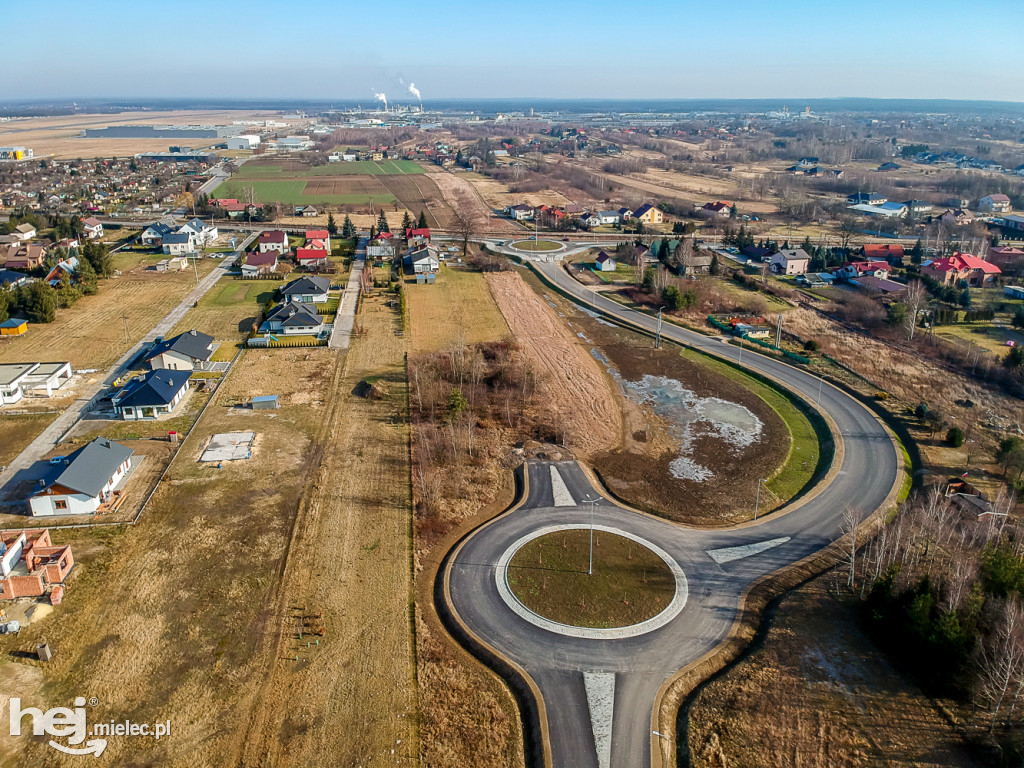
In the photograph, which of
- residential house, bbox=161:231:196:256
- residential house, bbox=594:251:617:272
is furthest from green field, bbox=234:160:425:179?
residential house, bbox=594:251:617:272

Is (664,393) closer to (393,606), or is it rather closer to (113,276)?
(393,606)

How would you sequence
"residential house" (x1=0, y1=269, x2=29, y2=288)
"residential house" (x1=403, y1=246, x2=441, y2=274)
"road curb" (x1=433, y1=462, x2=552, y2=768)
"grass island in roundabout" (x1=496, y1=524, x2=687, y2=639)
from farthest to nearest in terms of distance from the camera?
"residential house" (x1=403, y1=246, x2=441, y2=274) → "residential house" (x1=0, y1=269, x2=29, y2=288) → "grass island in roundabout" (x1=496, y1=524, x2=687, y2=639) → "road curb" (x1=433, y1=462, x2=552, y2=768)

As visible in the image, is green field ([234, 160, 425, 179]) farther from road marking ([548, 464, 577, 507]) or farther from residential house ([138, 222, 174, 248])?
road marking ([548, 464, 577, 507])

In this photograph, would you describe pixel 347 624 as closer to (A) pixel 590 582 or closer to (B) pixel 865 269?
(A) pixel 590 582

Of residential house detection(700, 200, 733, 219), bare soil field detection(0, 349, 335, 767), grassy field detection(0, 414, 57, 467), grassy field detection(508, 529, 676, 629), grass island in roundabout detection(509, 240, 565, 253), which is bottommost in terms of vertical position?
grassy field detection(508, 529, 676, 629)

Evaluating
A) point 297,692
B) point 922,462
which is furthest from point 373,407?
point 922,462

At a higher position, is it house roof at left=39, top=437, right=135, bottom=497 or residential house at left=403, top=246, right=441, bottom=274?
residential house at left=403, top=246, right=441, bottom=274

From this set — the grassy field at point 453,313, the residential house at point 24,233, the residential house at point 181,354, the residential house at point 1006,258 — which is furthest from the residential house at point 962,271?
the residential house at point 24,233
